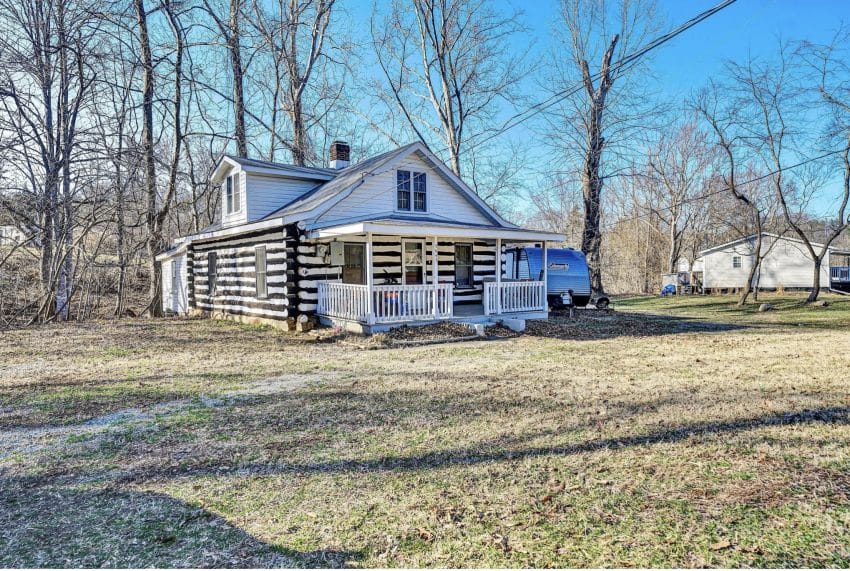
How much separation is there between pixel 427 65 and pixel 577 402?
23.1 m

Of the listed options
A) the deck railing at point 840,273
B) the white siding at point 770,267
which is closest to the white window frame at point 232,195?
the white siding at point 770,267

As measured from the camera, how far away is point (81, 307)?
57.9 ft

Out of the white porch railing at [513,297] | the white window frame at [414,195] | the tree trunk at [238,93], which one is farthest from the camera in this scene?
the tree trunk at [238,93]

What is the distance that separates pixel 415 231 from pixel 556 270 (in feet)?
30.5

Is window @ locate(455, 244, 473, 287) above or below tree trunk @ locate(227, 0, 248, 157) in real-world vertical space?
below

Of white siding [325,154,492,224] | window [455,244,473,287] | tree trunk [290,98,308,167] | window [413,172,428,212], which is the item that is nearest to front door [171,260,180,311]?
tree trunk [290,98,308,167]

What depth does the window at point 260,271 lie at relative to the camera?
14.3 metres

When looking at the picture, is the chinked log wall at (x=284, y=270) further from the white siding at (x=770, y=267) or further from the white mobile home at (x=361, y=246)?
the white siding at (x=770, y=267)

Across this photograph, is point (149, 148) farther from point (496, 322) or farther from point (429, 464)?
point (429, 464)

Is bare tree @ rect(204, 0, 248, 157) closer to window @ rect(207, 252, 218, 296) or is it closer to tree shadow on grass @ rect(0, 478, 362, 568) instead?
window @ rect(207, 252, 218, 296)

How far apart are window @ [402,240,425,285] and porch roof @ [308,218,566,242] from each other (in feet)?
7.00

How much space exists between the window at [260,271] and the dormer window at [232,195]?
1820mm

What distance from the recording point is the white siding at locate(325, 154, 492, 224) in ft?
44.9

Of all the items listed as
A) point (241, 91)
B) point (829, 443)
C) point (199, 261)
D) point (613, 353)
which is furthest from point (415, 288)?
point (241, 91)
